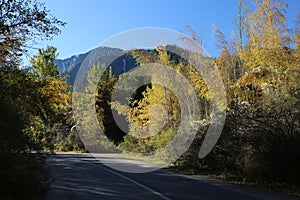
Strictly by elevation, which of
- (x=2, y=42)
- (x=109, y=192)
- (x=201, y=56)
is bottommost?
(x=109, y=192)

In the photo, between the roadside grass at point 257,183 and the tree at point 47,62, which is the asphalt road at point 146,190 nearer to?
the roadside grass at point 257,183

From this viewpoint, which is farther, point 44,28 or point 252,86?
point 252,86

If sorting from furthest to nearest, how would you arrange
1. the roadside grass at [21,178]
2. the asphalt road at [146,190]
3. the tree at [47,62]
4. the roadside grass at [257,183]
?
the tree at [47,62] → the roadside grass at [257,183] → the asphalt road at [146,190] → the roadside grass at [21,178]

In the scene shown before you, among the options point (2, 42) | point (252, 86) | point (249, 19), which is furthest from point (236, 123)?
point (249, 19)

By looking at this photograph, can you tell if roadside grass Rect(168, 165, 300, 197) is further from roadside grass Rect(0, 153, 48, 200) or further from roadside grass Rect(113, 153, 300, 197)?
roadside grass Rect(0, 153, 48, 200)

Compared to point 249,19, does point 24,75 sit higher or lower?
lower

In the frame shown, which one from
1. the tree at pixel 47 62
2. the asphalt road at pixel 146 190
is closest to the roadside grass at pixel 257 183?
the asphalt road at pixel 146 190

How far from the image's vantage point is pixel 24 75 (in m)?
9.61

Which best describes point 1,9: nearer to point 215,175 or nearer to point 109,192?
point 109,192

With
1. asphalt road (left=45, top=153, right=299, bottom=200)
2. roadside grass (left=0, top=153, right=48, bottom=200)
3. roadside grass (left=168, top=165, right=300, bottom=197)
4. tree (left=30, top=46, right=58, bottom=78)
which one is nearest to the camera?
roadside grass (left=0, top=153, right=48, bottom=200)

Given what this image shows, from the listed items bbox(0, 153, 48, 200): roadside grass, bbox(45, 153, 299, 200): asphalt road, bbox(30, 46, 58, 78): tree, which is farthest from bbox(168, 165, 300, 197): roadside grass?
bbox(30, 46, 58, 78): tree

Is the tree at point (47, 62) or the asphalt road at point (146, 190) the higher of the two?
the tree at point (47, 62)

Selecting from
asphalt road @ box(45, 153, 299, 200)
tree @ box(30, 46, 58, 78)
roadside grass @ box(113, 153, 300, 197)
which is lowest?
asphalt road @ box(45, 153, 299, 200)

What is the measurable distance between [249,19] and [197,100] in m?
7.11
